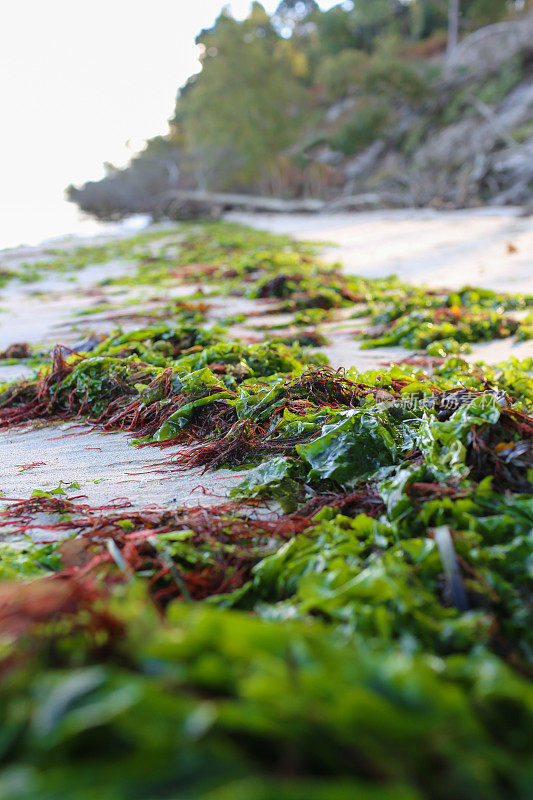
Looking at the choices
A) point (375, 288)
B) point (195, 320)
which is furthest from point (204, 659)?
point (375, 288)

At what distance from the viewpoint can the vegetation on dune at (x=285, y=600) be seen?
0.82 metres

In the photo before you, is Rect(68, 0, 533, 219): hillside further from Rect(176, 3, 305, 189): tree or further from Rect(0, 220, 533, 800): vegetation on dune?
Rect(0, 220, 533, 800): vegetation on dune

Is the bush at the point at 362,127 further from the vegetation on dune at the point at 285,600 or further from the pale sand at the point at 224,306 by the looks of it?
the vegetation on dune at the point at 285,600

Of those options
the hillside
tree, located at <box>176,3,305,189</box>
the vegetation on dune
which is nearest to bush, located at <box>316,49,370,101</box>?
the hillside

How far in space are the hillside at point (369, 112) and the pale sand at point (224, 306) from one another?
3.15 meters

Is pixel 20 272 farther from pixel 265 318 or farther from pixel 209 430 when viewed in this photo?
pixel 209 430

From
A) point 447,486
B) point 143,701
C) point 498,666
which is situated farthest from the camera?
point 447,486

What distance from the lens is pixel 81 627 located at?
1058mm

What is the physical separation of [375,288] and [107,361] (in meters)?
3.90

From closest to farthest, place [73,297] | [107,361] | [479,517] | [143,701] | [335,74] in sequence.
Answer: [143,701] < [479,517] < [107,361] < [73,297] < [335,74]

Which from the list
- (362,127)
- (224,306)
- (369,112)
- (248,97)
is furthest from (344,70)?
(224,306)

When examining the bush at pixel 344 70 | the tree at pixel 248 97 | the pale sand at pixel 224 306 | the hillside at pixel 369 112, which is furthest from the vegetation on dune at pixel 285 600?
the tree at pixel 248 97

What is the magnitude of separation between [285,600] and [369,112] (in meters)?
26.4

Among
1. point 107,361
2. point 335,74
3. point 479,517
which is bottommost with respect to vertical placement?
point 479,517
